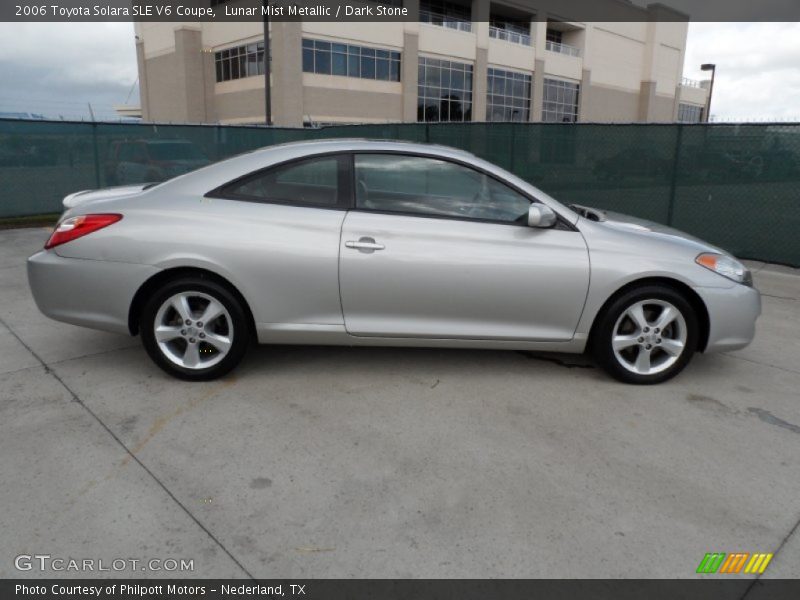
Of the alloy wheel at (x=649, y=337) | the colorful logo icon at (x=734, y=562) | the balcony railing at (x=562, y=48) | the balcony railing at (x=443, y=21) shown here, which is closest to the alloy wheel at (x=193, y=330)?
the alloy wheel at (x=649, y=337)

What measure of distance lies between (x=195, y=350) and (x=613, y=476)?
8.66 feet

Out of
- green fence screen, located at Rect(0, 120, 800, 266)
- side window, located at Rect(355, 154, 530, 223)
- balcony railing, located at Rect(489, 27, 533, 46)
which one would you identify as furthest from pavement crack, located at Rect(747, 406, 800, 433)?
balcony railing, located at Rect(489, 27, 533, 46)

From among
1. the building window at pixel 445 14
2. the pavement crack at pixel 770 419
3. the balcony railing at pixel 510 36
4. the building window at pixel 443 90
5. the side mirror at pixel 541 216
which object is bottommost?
the pavement crack at pixel 770 419

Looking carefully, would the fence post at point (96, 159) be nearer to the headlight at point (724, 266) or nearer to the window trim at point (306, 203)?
the window trim at point (306, 203)

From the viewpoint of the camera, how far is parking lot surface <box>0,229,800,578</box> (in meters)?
2.53

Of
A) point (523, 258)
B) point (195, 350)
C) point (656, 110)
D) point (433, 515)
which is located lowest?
point (433, 515)

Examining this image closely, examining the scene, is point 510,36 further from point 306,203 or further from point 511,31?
point 306,203

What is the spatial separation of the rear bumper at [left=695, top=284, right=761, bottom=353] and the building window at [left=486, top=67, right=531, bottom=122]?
136 ft

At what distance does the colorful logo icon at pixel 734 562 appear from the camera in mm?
2475

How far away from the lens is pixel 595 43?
53.4 m

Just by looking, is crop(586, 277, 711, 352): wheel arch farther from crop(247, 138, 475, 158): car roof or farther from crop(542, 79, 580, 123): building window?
crop(542, 79, 580, 123): building window

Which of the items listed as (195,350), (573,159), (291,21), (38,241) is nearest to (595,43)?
(291,21)

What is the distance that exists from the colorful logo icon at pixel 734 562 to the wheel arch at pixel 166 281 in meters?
2.84

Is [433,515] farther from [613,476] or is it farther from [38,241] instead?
[38,241]
